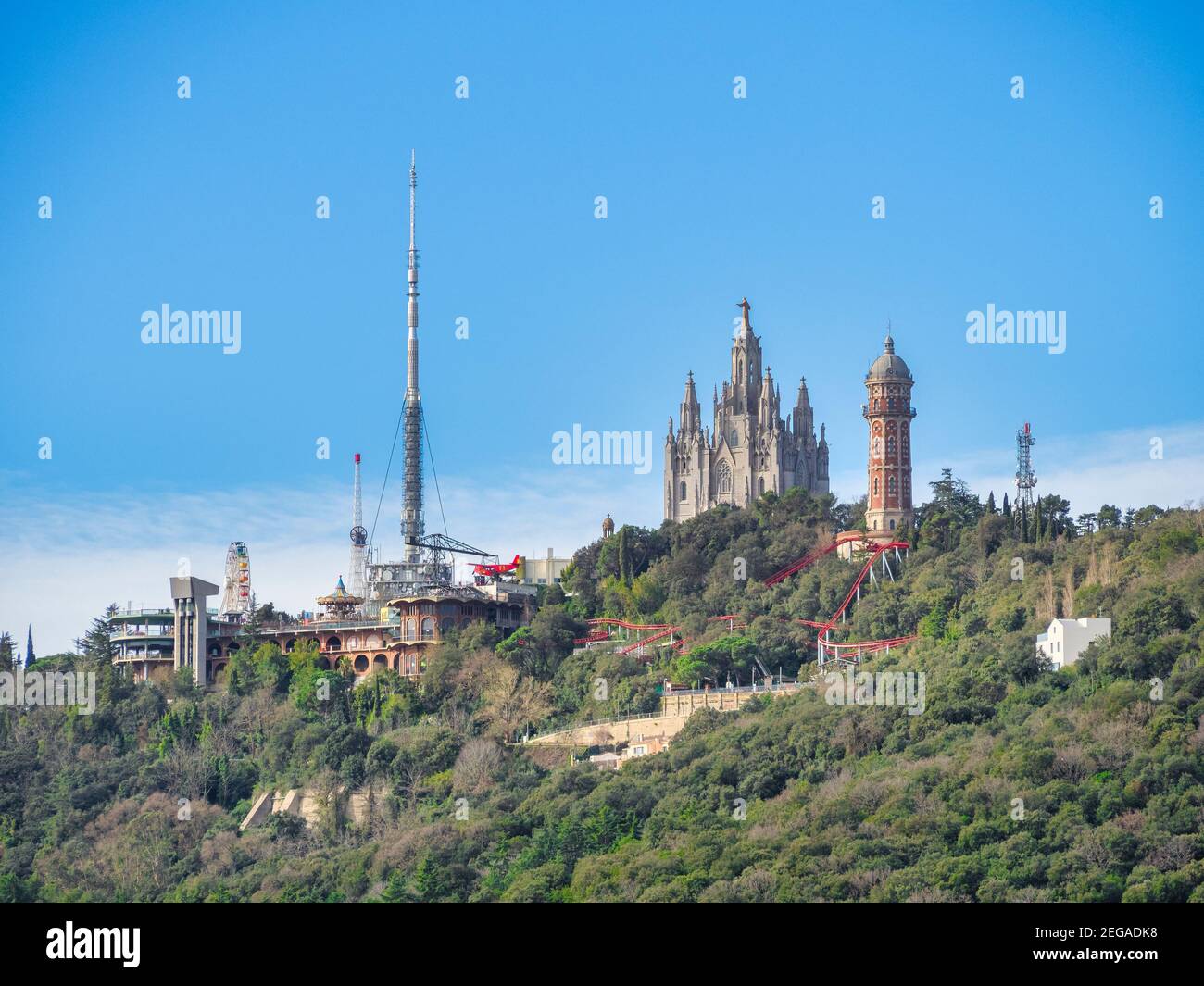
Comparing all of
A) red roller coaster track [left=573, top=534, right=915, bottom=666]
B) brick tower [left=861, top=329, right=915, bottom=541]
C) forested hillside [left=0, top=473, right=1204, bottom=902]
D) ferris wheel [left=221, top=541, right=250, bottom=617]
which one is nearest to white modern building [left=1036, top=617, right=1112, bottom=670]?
forested hillside [left=0, top=473, right=1204, bottom=902]

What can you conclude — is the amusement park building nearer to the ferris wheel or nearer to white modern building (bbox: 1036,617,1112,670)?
the ferris wheel

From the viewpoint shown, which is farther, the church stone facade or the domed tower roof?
the church stone facade

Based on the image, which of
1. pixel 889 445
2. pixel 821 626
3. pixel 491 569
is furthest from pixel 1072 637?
pixel 491 569

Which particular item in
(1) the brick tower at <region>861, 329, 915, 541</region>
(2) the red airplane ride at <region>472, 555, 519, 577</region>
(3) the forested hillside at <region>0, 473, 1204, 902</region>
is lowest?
(3) the forested hillside at <region>0, 473, 1204, 902</region>

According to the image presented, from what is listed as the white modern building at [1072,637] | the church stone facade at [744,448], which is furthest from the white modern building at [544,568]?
the white modern building at [1072,637]

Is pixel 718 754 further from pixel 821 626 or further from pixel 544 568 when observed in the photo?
pixel 544 568

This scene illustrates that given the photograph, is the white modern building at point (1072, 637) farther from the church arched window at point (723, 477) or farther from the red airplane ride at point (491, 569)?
the church arched window at point (723, 477)
